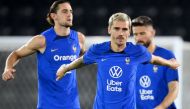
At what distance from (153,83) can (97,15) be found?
4.15 metres

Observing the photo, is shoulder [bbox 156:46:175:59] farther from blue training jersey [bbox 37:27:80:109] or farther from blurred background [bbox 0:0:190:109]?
blurred background [bbox 0:0:190:109]

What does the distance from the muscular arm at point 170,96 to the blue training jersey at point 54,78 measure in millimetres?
687

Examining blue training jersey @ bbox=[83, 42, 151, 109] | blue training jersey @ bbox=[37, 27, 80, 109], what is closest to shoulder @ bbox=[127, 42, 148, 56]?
blue training jersey @ bbox=[83, 42, 151, 109]

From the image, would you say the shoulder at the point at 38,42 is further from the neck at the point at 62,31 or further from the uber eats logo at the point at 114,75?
the uber eats logo at the point at 114,75

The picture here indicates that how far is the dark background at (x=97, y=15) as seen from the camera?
10.0 meters

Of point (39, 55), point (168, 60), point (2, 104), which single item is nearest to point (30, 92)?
point (2, 104)

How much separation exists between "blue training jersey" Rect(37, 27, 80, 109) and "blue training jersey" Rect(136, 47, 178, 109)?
1.74 feet

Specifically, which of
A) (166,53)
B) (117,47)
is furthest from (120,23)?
(166,53)

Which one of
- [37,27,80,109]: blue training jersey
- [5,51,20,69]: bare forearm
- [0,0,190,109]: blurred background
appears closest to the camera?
[5,51,20,69]: bare forearm

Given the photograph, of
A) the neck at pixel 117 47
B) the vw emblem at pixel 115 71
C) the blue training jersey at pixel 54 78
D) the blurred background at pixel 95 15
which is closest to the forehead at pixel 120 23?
the neck at pixel 117 47

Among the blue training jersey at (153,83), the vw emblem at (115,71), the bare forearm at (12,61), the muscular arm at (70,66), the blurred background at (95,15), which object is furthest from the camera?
the blurred background at (95,15)

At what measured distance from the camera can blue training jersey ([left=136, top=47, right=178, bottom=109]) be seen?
19.7 ft

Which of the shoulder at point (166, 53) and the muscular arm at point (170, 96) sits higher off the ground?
the shoulder at point (166, 53)

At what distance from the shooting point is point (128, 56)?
526cm
